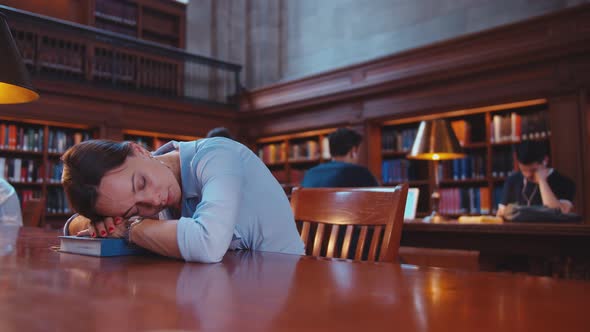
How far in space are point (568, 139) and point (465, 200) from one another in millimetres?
1202

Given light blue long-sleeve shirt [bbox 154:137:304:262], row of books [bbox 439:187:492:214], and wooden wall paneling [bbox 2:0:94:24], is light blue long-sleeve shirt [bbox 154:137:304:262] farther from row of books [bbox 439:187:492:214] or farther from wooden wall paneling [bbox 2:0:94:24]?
wooden wall paneling [bbox 2:0:94:24]

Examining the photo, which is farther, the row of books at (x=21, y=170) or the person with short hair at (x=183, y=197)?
the row of books at (x=21, y=170)

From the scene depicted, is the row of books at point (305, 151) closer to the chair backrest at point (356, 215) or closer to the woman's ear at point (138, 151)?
the chair backrest at point (356, 215)

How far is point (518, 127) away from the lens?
502cm

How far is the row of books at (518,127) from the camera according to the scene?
4883 millimetres

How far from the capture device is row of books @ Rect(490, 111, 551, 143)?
4883mm

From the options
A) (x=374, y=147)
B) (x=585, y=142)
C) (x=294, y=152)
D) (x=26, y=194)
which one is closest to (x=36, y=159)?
(x=26, y=194)

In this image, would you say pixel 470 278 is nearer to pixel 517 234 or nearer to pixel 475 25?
pixel 517 234

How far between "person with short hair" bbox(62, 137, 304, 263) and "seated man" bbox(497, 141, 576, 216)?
94.9 inches

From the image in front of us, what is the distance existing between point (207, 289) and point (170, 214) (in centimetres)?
81

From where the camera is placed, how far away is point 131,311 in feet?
1.63

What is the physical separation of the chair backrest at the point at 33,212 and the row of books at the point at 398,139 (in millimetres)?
3907

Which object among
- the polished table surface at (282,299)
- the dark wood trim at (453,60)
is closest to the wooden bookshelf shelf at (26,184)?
the dark wood trim at (453,60)

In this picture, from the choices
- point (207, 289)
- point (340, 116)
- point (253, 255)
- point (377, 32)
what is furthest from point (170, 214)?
point (377, 32)
